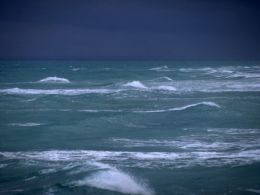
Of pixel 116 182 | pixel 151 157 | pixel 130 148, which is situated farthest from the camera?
pixel 130 148

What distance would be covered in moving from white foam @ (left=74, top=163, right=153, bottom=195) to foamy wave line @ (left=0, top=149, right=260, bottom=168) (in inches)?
49.9

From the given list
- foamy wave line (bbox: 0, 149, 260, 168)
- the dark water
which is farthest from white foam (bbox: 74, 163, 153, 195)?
foamy wave line (bbox: 0, 149, 260, 168)

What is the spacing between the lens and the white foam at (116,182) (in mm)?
9200

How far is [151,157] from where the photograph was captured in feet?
39.3

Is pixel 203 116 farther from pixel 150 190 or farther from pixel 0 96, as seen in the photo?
pixel 0 96

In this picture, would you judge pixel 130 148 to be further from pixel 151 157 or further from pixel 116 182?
pixel 116 182

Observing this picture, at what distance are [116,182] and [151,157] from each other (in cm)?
257

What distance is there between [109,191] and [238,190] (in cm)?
287

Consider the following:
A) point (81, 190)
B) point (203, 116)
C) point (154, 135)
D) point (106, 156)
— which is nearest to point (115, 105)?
point (203, 116)

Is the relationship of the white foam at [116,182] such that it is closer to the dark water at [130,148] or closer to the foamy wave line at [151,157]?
the dark water at [130,148]

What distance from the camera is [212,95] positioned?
99.5 feet

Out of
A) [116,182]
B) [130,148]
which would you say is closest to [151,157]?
[130,148]

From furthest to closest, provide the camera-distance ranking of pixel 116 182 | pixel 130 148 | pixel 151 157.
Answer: pixel 130 148, pixel 151 157, pixel 116 182

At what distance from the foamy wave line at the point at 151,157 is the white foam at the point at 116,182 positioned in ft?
4.16
